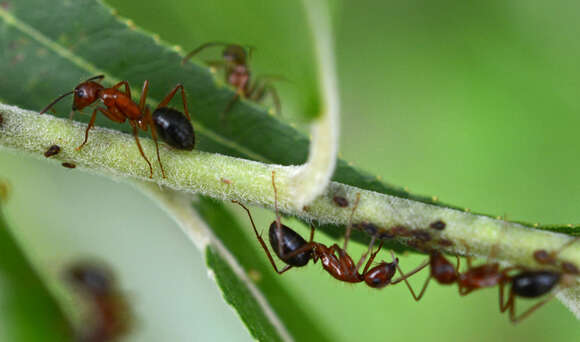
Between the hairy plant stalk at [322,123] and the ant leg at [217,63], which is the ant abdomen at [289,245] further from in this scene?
the ant leg at [217,63]

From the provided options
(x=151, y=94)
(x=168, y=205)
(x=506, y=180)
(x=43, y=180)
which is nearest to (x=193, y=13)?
(x=151, y=94)

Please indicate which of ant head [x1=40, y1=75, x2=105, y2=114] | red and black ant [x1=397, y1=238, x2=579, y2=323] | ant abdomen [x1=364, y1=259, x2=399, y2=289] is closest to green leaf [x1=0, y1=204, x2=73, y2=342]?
ant head [x1=40, y1=75, x2=105, y2=114]

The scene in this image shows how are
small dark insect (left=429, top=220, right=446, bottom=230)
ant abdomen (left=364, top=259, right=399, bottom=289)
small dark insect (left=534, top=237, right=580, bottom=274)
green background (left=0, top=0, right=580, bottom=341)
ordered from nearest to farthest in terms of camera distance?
small dark insect (left=534, top=237, right=580, bottom=274), small dark insect (left=429, top=220, right=446, bottom=230), ant abdomen (left=364, top=259, right=399, bottom=289), green background (left=0, top=0, right=580, bottom=341)

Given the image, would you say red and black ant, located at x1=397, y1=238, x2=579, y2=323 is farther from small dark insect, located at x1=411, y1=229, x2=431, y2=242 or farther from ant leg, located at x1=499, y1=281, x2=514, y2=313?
small dark insect, located at x1=411, y1=229, x2=431, y2=242

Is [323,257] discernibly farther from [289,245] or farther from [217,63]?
[217,63]

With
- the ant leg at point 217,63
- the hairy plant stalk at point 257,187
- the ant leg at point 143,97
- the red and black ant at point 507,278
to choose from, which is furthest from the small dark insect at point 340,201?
the ant leg at point 217,63

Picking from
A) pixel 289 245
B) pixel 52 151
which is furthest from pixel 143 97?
pixel 289 245
